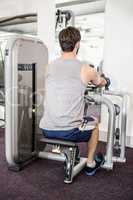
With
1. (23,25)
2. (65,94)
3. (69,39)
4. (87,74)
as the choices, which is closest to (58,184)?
(65,94)

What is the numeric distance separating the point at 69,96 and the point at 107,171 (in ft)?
3.45

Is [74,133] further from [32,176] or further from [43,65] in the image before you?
[43,65]

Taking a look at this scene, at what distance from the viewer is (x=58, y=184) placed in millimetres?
2469

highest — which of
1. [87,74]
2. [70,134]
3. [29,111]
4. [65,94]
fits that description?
[87,74]

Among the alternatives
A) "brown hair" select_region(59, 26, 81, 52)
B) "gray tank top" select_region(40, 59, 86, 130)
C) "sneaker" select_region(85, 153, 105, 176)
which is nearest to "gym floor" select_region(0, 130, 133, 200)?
"sneaker" select_region(85, 153, 105, 176)

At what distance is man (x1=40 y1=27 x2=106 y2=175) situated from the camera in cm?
235

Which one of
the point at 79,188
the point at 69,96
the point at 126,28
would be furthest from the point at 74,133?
the point at 126,28

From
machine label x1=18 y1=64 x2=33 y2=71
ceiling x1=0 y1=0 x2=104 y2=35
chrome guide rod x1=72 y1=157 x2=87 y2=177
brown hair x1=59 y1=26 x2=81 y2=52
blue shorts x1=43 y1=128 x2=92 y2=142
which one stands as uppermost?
ceiling x1=0 y1=0 x2=104 y2=35

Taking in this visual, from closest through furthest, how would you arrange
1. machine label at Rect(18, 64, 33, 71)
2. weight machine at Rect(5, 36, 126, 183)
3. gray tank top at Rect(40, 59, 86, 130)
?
gray tank top at Rect(40, 59, 86, 130) → weight machine at Rect(5, 36, 126, 183) → machine label at Rect(18, 64, 33, 71)

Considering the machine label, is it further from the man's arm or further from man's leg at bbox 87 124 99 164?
man's leg at bbox 87 124 99 164

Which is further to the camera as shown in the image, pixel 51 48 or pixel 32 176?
pixel 51 48

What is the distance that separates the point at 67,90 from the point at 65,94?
4cm

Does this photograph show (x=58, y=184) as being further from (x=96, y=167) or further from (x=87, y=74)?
(x=87, y=74)

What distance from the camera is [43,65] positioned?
3.10 metres
